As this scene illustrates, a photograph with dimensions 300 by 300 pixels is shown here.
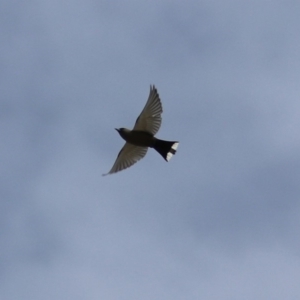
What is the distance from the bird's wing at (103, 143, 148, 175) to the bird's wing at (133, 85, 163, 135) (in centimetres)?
90

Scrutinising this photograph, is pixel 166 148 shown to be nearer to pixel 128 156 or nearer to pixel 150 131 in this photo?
pixel 150 131

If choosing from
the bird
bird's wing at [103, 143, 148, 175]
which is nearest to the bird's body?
the bird

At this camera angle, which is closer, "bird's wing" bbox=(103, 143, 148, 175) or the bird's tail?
the bird's tail

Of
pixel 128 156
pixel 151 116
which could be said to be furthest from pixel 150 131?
pixel 128 156

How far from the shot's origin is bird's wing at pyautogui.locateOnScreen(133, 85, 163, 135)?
42.2 meters

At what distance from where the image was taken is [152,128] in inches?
1672

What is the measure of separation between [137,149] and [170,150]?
1.33m

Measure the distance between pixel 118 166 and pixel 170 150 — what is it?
1979mm

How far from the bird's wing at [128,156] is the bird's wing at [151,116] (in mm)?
905

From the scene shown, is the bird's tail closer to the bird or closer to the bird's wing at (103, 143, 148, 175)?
the bird

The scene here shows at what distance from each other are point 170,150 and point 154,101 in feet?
5.25

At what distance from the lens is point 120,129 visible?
139ft

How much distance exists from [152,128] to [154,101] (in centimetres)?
87

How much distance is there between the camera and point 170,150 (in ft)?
139
